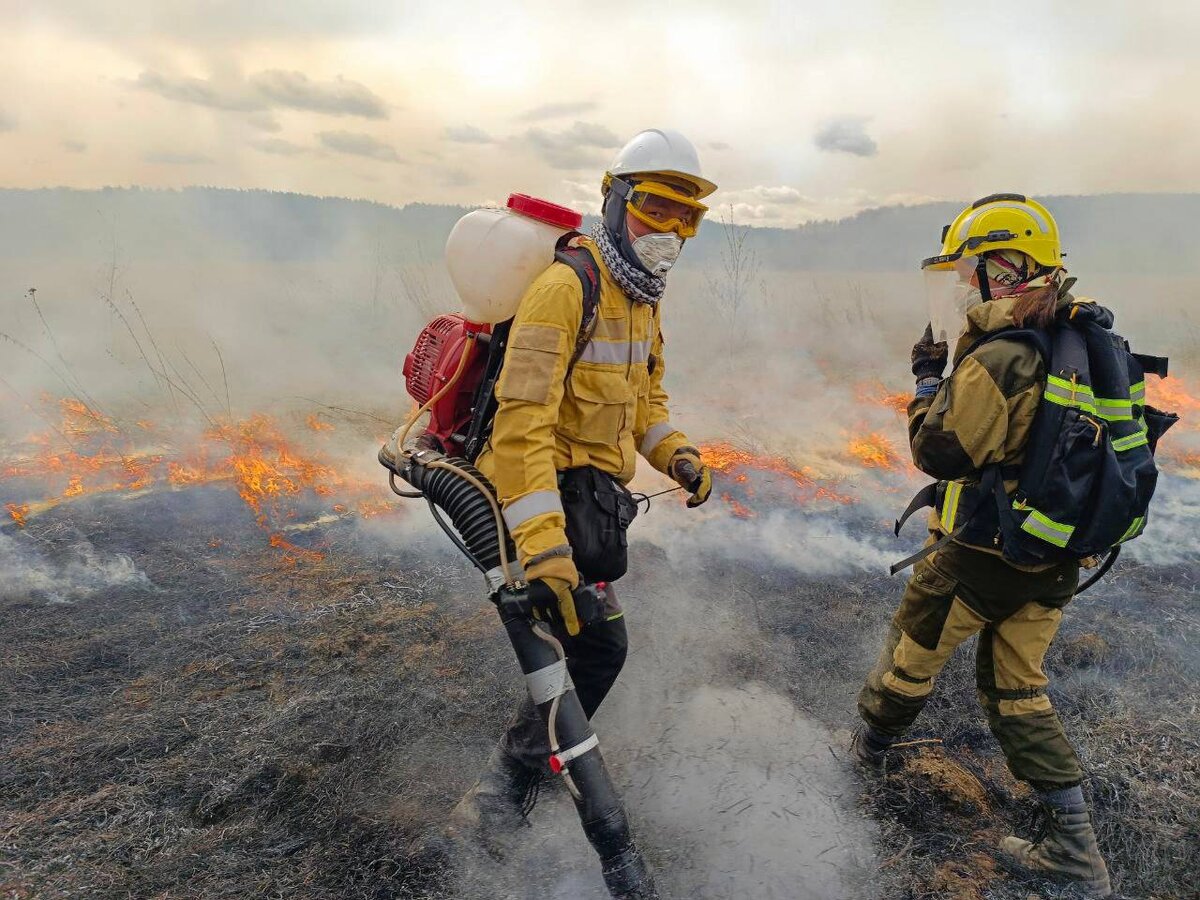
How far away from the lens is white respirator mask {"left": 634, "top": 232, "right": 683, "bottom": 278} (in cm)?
260

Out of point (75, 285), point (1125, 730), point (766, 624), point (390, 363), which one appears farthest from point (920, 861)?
point (75, 285)

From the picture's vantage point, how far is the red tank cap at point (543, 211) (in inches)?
104

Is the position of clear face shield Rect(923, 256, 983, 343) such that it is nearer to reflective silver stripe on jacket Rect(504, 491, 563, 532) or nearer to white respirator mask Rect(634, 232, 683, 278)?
white respirator mask Rect(634, 232, 683, 278)

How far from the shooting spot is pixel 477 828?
2848mm

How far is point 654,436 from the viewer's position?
3.35 m

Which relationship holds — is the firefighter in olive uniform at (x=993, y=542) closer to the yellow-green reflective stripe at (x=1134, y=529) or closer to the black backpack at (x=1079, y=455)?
the black backpack at (x=1079, y=455)

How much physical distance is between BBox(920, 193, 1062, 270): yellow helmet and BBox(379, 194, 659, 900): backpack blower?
5.12 ft

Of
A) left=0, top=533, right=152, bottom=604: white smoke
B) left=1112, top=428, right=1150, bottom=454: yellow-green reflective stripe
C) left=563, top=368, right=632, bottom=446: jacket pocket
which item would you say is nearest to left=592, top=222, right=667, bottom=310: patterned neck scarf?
left=563, top=368, right=632, bottom=446: jacket pocket

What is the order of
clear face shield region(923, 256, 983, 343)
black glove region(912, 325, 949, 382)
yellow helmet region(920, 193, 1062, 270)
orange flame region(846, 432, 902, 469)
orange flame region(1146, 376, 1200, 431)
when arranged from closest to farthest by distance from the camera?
yellow helmet region(920, 193, 1062, 270)
clear face shield region(923, 256, 983, 343)
black glove region(912, 325, 949, 382)
orange flame region(846, 432, 902, 469)
orange flame region(1146, 376, 1200, 431)

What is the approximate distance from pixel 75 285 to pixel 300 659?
1606cm

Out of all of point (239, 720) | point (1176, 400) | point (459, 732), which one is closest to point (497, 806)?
point (459, 732)

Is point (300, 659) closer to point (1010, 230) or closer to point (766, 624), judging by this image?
point (766, 624)

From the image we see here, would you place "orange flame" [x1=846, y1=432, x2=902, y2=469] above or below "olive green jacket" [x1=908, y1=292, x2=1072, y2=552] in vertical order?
below

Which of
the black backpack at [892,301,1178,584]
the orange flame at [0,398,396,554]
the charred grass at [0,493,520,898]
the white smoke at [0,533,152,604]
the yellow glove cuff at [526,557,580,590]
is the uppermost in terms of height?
the black backpack at [892,301,1178,584]
